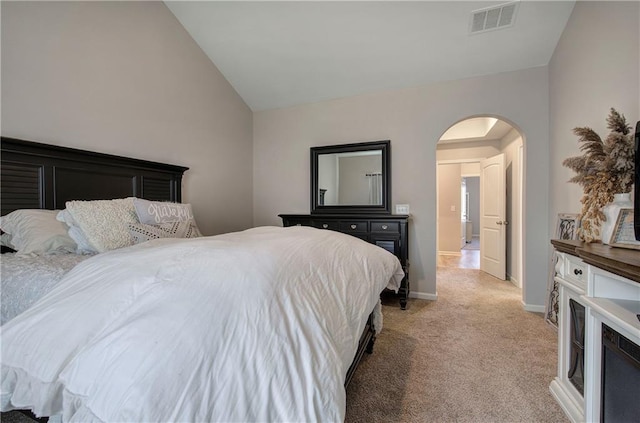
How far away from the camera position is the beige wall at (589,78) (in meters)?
1.64

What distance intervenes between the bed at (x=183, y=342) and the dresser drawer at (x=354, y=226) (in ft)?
7.16

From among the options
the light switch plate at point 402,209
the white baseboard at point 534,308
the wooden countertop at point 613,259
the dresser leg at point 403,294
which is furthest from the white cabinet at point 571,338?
the light switch plate at point 402,209

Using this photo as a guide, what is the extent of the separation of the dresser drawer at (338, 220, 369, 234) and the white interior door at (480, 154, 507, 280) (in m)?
2.49

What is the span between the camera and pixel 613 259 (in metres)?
1.01

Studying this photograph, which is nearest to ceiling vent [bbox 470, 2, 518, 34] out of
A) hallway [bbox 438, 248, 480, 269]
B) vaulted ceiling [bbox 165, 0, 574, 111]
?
vaulted ceiling [bbox 165, 0, 574, 111]

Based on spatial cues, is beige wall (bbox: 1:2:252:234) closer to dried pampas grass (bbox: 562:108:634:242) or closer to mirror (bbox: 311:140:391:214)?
mirror (bbox: 311:140:391:214)

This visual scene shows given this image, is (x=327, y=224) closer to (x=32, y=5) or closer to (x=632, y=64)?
(x=632, y=64)

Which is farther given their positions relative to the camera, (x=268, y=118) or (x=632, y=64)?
(x=268, y=118)

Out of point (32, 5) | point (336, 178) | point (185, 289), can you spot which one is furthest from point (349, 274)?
point (32, 5)

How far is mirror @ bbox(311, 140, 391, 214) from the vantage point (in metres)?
3.42

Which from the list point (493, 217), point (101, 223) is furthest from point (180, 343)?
point (493, 217)

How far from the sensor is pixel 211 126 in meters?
3.42

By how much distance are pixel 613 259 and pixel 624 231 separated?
561 millimetres

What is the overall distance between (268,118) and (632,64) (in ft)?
11.9
